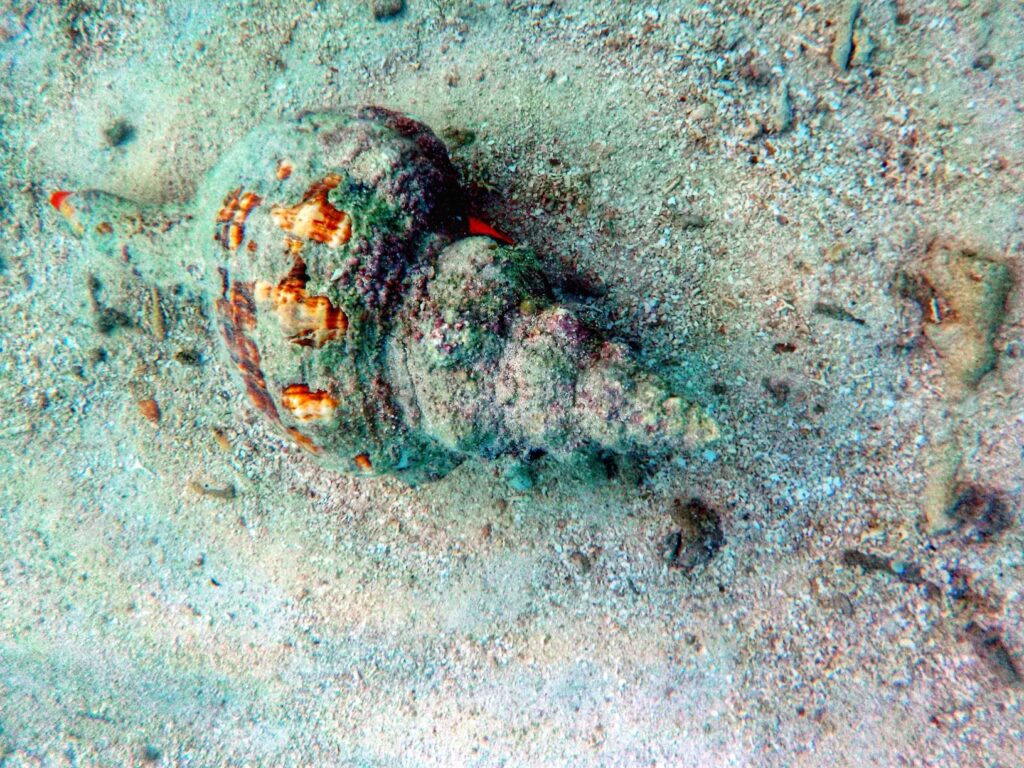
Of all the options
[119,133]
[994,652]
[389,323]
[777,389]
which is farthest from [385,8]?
[994,652]

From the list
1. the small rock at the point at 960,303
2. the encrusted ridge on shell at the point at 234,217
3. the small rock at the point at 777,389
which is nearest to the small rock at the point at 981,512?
the small rock at the point at 960,303

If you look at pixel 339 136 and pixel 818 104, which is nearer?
pixel 339 136

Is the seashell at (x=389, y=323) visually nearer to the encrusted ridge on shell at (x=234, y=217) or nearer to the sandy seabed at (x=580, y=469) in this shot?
the encrusted ridge on shell at (x=234, y=217)

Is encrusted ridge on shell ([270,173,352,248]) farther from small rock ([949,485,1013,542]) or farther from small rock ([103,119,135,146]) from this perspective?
small rock ([949,485,1013,542])

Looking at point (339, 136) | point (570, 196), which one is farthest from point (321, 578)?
point (570, 196)

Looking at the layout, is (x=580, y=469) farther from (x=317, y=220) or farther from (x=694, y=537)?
(x=317, y=220)

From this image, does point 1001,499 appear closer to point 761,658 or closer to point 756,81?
point 761,658
